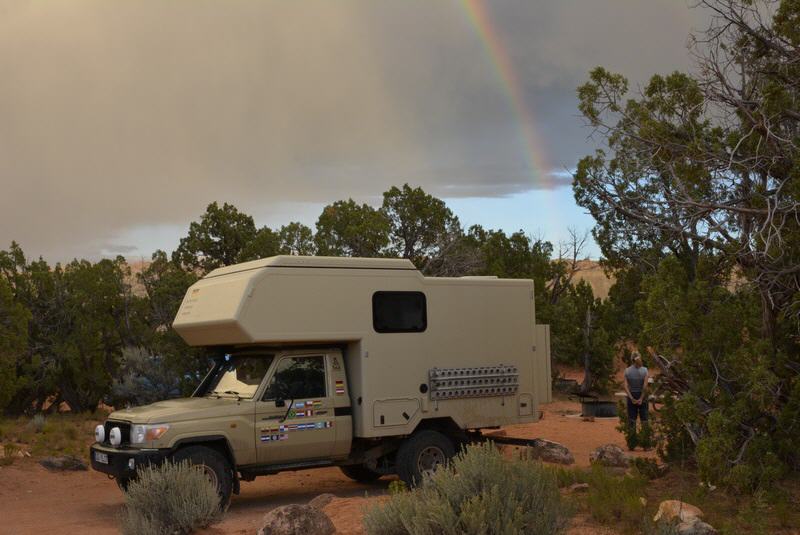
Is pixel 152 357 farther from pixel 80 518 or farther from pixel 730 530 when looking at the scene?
pixel 730 530

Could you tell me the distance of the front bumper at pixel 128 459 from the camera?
10.1m

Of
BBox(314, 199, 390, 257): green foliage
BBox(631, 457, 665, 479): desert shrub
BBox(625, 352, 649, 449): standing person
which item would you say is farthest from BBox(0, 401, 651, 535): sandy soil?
BBox(314, 199, 390, 257): green foliage

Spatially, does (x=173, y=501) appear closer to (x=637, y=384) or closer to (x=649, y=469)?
(x=649, y=469)

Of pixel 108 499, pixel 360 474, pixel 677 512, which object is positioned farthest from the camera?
pixel 360 474

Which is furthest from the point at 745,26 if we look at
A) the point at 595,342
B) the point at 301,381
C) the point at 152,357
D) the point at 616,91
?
the point at 595,342

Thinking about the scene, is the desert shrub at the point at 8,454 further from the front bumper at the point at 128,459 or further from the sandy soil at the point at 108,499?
the front bumper at the point at 128,459

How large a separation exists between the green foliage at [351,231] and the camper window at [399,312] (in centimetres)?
1500

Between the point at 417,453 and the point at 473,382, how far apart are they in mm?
1267

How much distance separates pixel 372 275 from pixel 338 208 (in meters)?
17.4

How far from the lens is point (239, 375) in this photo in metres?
11.4

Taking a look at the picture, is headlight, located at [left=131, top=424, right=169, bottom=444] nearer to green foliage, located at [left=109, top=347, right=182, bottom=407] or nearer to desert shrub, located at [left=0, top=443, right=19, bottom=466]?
desert shrub, located at [left=0, top=443, right=19, bottom=466]

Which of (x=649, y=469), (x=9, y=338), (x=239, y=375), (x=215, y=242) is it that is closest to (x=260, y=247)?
(x=215, y=242)

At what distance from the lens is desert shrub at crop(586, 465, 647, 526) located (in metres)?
8.32

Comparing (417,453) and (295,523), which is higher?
(417,453)
